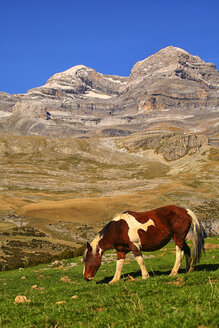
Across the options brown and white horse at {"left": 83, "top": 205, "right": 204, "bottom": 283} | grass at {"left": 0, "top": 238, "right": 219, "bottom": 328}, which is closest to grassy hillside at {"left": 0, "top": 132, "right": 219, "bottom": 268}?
brown and white horse at {"left": 83, "top": 205, "right": 204, "bottom": 283}

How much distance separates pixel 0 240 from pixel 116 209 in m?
41.7

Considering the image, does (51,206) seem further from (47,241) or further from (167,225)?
(167,225)

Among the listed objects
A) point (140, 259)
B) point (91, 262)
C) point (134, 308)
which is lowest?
point (91, 262)

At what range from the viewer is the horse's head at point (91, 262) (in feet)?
48.6

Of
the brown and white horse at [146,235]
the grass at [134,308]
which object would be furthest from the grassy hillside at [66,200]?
the grass at [134,308]

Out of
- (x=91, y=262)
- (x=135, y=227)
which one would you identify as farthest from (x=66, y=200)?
(x=135, y=227)

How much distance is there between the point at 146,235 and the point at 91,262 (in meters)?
2.91

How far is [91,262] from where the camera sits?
1487cm

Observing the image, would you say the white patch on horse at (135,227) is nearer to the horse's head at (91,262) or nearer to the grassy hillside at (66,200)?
the horse's head at (91,262)

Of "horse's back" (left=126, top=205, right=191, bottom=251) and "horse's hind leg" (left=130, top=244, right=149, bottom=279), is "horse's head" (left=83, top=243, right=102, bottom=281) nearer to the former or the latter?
"horse's hind leg" (left=130, top=244, right=149, bottom=279)

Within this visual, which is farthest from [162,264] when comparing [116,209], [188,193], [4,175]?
[4,175]

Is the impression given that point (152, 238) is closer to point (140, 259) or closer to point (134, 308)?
point (140, 259)

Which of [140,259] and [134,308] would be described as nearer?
[134,308]

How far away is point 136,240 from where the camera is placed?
1433 centimetres
